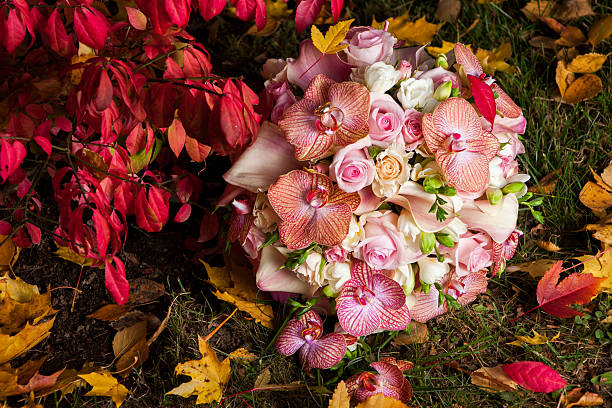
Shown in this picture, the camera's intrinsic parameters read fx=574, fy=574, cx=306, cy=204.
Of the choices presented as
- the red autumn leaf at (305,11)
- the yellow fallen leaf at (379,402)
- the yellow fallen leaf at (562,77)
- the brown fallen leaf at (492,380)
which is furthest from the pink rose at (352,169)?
the yellow fallen leaf at (562,77)

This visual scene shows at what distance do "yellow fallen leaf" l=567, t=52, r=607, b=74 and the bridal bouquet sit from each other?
660 millimetres

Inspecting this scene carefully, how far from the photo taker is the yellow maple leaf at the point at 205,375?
1229mm

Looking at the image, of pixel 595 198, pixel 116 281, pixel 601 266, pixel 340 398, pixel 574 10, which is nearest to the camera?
pixel 340 398

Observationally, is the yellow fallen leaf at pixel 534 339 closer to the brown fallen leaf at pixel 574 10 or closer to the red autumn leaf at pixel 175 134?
the red autumn leaf at pixel 175 134

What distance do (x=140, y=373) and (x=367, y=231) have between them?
0.65 m

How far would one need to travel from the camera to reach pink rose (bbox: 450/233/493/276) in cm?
119

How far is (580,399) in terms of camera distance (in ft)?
4.43

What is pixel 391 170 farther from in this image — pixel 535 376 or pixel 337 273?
pixel 535 376

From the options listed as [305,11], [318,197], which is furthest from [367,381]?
[305,11]

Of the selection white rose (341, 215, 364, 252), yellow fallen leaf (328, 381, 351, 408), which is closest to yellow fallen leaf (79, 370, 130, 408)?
yellow fallen leaf (328, 381, 351, 408)

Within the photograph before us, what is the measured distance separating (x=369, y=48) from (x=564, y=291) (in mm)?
791

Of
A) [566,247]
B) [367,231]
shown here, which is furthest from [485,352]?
[367,231]

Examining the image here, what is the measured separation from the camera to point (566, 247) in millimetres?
1602

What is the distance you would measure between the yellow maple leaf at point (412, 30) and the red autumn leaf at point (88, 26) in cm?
97
